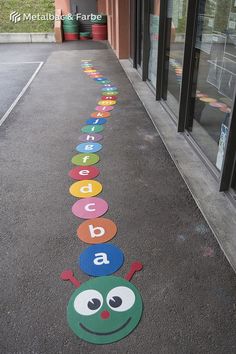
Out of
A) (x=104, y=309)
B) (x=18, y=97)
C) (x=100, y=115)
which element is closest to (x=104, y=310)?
(x=104, y=309)

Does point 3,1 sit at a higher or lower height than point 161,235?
higher

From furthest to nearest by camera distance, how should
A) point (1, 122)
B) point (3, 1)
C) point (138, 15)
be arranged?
1. point (3, 1)
2. point (138, 15)
3. point (1, 122)

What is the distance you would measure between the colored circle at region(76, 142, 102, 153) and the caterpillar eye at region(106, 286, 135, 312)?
87.4 inches

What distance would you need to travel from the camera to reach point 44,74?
7.74 meters

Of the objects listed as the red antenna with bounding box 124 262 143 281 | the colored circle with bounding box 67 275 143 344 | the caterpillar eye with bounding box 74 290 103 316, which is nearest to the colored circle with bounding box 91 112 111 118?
the red antenna with bounding box 124 262 143 281

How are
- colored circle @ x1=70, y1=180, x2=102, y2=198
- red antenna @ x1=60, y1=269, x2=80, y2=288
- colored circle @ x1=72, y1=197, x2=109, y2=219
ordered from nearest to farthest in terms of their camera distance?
red antenna @ x1=60, y1=269, x2=80, y2=288, colored circle @ x1=72, y1=197, x2=109, y2=219, colored circle @ x1=70, y1=180, x2=102, y2=198

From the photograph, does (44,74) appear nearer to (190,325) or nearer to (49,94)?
(49,94)

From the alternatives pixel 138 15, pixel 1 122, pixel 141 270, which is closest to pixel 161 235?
pixel 141 270

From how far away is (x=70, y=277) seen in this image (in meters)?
2.20

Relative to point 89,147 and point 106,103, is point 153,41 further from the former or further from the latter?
point 89,147

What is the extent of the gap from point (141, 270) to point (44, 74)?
674 cm

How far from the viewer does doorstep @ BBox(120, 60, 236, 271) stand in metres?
2.51

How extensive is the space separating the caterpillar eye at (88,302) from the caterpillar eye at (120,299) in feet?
0.23

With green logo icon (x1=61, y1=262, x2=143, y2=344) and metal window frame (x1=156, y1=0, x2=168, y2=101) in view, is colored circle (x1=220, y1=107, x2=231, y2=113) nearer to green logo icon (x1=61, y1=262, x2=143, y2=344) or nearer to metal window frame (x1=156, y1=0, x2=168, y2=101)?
metal window frame (x1=156, y1=0, x2=168, y2=101)
